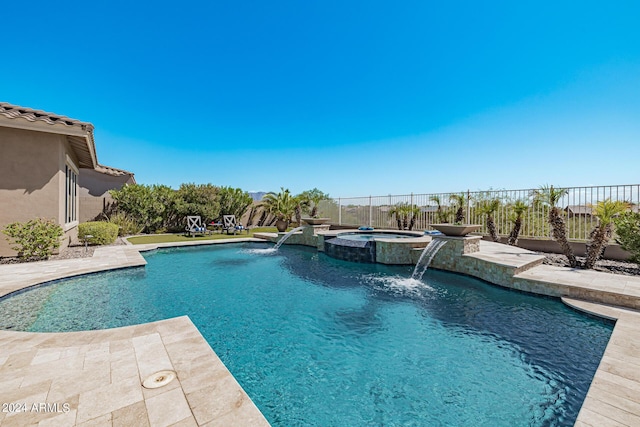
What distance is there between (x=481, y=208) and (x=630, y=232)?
15.3 feet

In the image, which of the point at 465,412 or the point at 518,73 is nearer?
the point at 465,412

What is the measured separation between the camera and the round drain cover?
246cm

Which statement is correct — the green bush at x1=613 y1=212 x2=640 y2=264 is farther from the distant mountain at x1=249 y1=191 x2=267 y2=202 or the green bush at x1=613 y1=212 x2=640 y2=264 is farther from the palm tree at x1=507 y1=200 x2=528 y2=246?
the distant mountain at x1=249 y1=191 x2=267 y2=202

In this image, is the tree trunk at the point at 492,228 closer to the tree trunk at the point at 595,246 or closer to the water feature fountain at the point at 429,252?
the tree trunk at the point at 595,246

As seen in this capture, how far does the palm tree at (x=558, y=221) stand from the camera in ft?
24.8

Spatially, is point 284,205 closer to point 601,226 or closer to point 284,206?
point 284,206

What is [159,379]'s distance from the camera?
100.0 inches

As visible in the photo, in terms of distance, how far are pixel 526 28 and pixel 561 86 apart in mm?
2845

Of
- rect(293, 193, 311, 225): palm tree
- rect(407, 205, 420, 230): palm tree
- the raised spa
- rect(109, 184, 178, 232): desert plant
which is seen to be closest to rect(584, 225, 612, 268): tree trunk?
the raised spa

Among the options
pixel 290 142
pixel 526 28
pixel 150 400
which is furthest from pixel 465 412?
pixel 290 142

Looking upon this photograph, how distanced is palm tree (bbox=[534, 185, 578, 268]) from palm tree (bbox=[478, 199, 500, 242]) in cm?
229

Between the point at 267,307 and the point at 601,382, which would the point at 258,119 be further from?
the point at 601,382

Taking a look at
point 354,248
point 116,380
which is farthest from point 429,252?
point 116,380

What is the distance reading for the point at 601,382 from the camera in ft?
8.57
